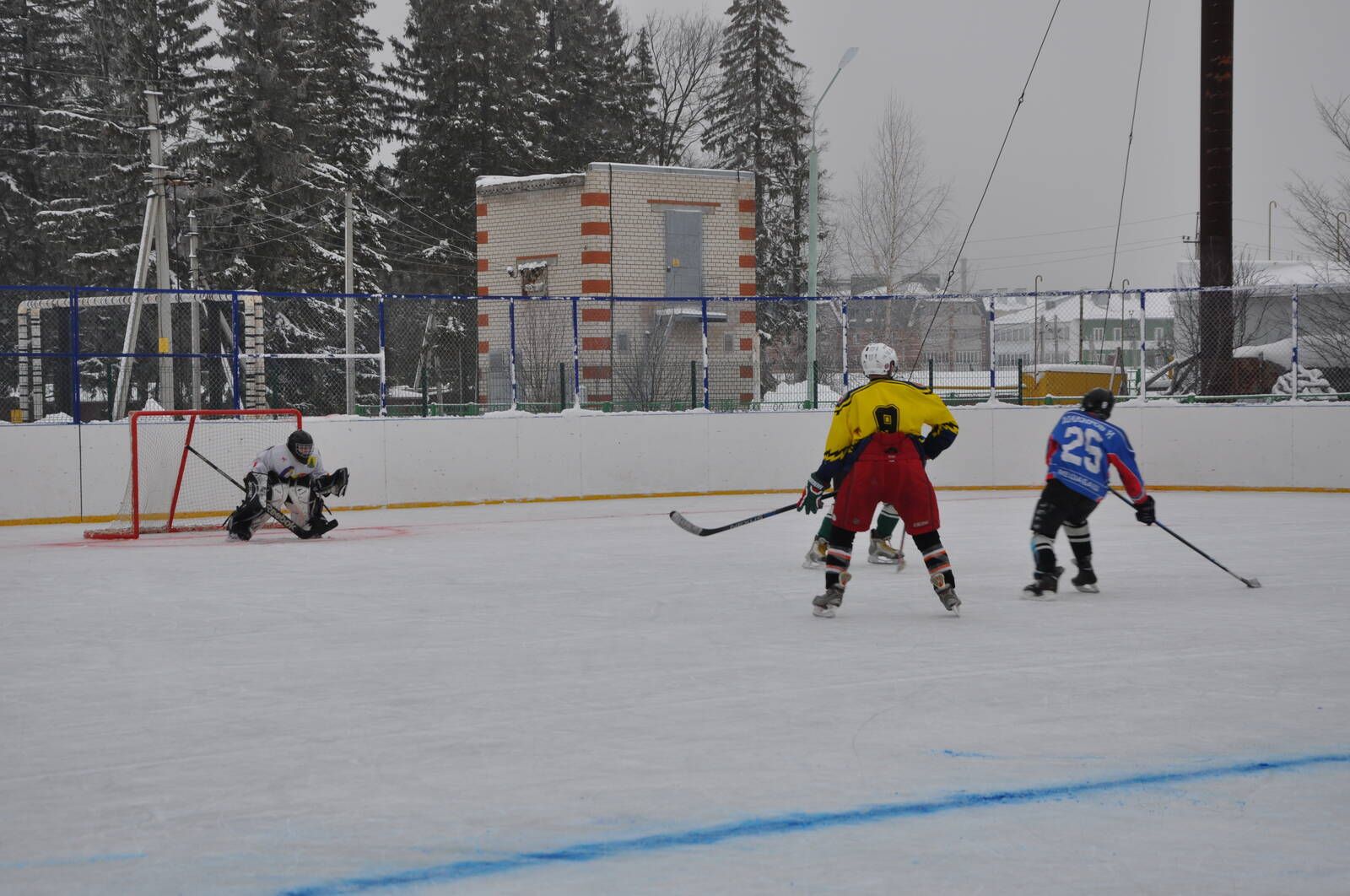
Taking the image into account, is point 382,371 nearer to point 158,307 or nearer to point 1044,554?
point 1044,554

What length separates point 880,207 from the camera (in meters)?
38.4

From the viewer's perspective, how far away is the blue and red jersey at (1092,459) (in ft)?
25.7

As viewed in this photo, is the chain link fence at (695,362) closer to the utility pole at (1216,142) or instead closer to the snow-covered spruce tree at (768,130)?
the utility pole at (1216,142)

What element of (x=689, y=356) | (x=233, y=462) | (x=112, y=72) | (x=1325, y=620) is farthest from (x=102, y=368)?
(x=112, y=72)

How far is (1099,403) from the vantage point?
796cm

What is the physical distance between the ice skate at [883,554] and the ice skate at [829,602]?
7.24ft

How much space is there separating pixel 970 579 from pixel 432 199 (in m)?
35.2

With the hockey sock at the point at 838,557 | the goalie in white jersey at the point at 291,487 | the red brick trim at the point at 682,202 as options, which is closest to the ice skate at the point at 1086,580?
the hockey sock at the point at 838,557

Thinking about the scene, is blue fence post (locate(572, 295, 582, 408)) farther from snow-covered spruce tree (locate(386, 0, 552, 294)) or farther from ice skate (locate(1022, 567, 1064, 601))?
snow-covered spruce tree (locate(386, 0, 552, 294))

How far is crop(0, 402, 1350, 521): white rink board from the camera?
1466 centimetres

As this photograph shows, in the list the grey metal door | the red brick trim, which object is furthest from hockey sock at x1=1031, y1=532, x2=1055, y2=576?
the red brick trim

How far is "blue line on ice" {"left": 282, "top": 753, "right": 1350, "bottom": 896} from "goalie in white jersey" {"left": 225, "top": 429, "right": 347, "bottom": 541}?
820cm

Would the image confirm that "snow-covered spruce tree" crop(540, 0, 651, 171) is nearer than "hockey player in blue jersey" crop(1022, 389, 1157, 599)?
No

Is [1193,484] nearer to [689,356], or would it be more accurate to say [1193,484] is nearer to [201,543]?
[689,356]
